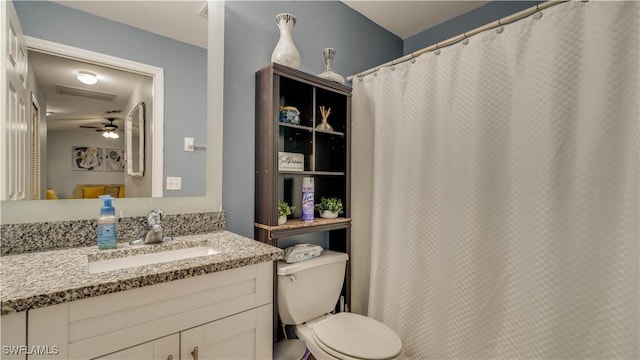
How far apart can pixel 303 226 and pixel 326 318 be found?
0.47 m

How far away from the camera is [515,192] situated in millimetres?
1255

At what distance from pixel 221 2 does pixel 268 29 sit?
0.28m

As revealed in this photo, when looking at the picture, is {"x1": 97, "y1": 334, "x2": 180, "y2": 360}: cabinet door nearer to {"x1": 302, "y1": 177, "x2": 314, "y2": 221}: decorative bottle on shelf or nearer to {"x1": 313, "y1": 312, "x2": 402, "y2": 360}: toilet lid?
{"x1": 313, "y1": 312, "x2": 402, "y2": 360}: toilet lid

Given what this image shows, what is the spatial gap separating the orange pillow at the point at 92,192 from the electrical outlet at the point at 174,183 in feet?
0.80

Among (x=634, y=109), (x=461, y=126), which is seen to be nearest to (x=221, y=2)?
(x=461, y=126)

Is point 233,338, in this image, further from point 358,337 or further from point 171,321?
point 358,337

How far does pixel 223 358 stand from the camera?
0.93 metres

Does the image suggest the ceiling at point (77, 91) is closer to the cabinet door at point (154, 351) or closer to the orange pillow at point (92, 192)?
the orange pillow at point (92, 192)

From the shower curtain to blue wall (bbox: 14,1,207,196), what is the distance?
0.99 m

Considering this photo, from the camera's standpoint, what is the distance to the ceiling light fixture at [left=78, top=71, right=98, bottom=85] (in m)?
1.11

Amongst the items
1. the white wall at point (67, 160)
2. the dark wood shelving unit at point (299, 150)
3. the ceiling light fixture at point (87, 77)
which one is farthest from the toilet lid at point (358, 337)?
the ceiling light fixture at point (87, 77)

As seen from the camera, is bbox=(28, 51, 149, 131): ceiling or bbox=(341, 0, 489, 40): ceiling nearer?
bbox=(28, 51, 149, 131): ceiling

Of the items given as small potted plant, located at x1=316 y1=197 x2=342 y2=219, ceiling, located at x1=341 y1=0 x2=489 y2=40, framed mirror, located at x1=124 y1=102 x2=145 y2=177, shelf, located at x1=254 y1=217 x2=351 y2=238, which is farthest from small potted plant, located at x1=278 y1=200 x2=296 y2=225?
ceiling, located at x1=341 y1=0 x2=489 y2=40

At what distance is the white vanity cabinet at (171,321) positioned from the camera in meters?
0.69
